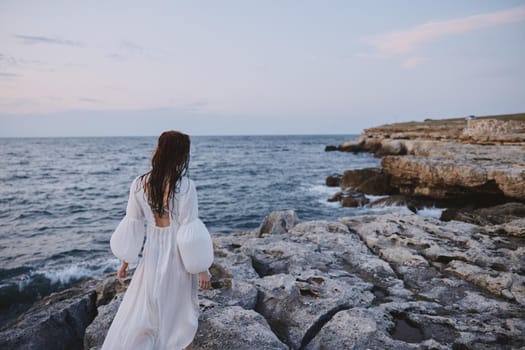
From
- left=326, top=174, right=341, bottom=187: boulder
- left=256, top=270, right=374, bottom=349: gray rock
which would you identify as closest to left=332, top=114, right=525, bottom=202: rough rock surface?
left=326, top=174, right=341, bottom=187: boulder

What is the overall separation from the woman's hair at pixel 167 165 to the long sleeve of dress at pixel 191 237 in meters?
0.13

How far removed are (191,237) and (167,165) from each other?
0.68m

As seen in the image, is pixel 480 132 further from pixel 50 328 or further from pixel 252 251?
pixel 50 328

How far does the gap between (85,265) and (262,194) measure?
13570mm

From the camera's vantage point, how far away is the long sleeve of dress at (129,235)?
115 inches

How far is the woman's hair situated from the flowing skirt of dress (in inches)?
14.2

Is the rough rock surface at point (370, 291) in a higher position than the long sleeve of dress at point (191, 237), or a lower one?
lower

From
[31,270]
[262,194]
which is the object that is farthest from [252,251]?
[262,194]

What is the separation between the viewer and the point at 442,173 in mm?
13227

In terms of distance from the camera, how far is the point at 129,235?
294 centimetres

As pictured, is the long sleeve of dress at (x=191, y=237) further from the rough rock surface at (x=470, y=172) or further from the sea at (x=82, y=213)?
the rough rock surface at (x=470, y=172)

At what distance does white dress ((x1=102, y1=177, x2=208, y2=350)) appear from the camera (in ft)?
9.29

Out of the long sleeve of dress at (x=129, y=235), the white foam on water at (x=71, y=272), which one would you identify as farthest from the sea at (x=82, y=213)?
the long sleeve of dress at (x=129, y=235)

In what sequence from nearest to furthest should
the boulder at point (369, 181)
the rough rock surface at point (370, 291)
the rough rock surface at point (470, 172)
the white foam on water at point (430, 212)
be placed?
the rough rock surface at point (370, 291), the rough rock surface at point (470, 172), the white foam on water at point (430, 212), the boulder at point (369, 181)
